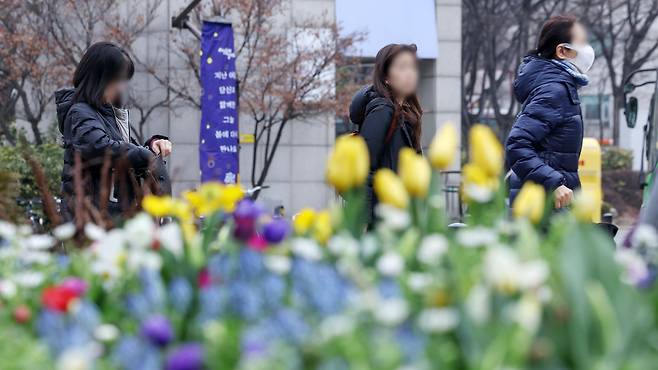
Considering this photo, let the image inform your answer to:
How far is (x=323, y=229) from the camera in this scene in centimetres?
280

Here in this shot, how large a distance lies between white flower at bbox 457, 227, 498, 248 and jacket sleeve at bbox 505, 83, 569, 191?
3.00 m

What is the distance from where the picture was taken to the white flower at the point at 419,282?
2309 mm

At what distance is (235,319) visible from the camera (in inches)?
90.5

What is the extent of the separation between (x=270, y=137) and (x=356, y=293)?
1689 centimetres

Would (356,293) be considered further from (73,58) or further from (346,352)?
(73,58)

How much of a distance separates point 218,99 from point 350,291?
1187 cm

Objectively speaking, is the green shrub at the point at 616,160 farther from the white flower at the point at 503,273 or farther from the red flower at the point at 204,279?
the white flower at the point at 503,273

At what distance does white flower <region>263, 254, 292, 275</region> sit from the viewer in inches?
95.5

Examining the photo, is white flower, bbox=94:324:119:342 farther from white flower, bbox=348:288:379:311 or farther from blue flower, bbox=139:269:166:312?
white flower, bbox=348:288:379:311

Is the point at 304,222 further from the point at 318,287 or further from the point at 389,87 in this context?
the point at 389,87

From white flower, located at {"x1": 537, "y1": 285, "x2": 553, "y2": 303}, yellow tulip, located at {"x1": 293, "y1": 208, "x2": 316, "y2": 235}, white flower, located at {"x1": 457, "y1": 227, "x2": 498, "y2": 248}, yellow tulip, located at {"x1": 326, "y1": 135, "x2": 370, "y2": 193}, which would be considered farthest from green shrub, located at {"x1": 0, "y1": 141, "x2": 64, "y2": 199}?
white flower, located at {"x1": 537, "y1": 285, "x2": 553, "y2": 303}

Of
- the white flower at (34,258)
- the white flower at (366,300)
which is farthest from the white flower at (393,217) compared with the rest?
the white flower at (34,258)

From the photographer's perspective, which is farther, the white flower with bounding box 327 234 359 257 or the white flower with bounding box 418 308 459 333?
the white flower with bounding box 327 234 359 257

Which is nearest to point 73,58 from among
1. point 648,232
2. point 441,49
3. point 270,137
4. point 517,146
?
point 270,137
